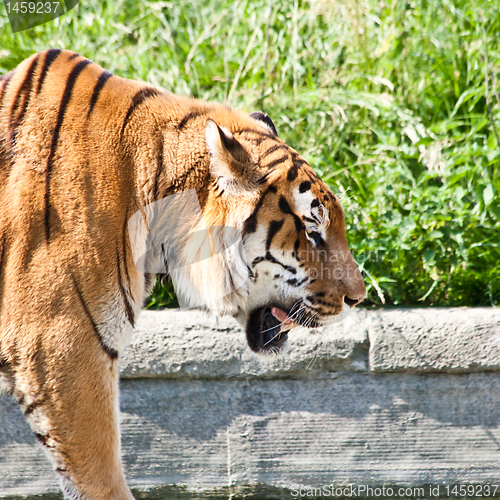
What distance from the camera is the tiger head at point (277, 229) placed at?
6.30 feet

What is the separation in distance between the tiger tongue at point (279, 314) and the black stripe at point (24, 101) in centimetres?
111

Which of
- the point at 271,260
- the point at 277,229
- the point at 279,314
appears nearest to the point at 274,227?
the point at 277,229

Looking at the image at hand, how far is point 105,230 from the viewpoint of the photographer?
1.76 meters

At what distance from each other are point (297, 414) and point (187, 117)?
5.17 feet

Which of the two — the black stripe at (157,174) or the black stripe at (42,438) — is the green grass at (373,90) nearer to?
the black stripe at (157,174)

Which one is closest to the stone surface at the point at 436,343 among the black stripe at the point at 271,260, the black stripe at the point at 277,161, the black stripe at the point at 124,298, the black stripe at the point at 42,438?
the black stripe at the point at 271,260

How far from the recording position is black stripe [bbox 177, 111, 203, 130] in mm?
1967

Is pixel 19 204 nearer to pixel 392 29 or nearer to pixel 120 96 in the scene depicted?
pixel 120 96

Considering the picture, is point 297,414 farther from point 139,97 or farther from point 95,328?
point 139,97

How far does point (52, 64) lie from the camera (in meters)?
1.93

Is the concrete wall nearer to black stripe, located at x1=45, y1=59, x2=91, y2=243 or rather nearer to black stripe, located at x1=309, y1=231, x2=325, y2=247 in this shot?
black stripe, located at x1=309, y1=231, x2=325, y2=247

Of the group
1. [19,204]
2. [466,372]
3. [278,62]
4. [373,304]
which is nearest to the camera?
[19,204]

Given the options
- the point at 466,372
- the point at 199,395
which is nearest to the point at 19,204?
the point at 199,395

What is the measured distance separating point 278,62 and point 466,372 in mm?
2688
